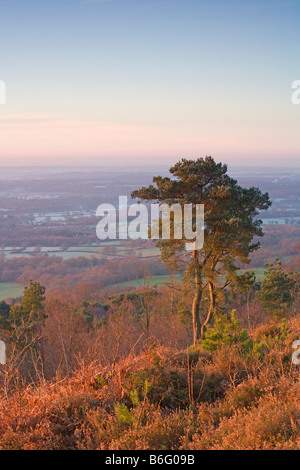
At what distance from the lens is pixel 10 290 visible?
1921 inches

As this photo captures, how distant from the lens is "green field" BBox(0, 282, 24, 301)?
4538 cm

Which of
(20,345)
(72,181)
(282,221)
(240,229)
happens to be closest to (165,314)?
(20,345)

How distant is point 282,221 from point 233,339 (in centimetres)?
5777

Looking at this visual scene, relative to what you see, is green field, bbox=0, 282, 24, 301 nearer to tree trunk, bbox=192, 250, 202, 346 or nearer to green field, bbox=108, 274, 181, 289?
green field, bbox=108, 274, 181, 289

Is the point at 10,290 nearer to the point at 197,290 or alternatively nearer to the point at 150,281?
the point at 197,290

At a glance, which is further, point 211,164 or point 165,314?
point 165,314

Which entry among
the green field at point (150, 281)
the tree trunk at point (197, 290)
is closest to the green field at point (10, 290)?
the green field at point (150, 281)

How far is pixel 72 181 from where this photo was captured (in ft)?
303

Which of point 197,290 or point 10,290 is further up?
point 197,290

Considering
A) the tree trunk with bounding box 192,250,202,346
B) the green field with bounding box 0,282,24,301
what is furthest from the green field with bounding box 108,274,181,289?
the green field with bounding box 0,282,24,301

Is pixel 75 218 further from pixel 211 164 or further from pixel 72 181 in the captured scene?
pixel 211 164

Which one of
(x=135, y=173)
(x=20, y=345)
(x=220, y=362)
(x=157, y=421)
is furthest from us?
(x=135, y=173)

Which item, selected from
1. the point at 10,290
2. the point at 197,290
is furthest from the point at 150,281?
the point at 10,290

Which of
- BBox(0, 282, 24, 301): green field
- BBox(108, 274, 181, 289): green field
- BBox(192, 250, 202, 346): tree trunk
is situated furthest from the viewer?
BBox(0, 282, 24, 301): green field
